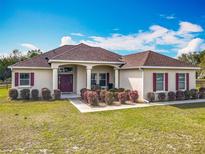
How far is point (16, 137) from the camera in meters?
7.02

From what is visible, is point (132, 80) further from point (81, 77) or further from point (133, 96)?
point (81, 77)

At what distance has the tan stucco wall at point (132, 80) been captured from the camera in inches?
639

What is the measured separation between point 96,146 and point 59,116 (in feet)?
15.9

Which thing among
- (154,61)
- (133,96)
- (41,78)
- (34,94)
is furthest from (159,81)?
(34,94)

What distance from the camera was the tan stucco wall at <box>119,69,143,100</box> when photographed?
16.2 m

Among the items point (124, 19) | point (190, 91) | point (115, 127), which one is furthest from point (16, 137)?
point (124, 19)

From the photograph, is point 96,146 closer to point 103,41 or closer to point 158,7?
point 158,7

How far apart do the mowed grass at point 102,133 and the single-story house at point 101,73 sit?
6.02 meters

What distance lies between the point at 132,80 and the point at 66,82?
24.2 feet

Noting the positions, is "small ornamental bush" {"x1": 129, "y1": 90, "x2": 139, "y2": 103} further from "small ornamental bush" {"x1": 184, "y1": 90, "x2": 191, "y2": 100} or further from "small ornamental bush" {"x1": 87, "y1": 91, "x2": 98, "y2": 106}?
"small ornamental bush" {"x1": 184, "y1": 90, "x2": 191, "y2": 100}

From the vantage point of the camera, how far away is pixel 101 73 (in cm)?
2084

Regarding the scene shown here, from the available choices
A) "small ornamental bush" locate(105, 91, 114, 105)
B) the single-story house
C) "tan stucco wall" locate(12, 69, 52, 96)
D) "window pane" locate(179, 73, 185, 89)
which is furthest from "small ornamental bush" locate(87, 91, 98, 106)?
"window pane" locate(179, 73, 185, 89)

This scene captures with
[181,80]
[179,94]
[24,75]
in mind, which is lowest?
[179,94]

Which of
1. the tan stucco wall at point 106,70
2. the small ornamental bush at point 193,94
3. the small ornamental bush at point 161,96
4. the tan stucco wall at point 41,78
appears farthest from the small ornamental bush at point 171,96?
the tan stucco wall at point 41,78
